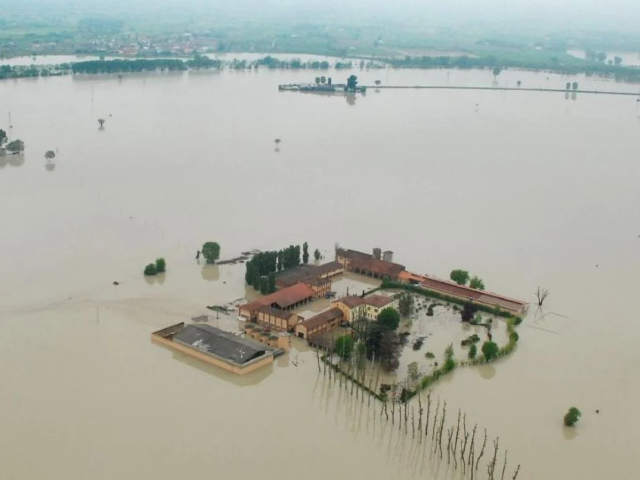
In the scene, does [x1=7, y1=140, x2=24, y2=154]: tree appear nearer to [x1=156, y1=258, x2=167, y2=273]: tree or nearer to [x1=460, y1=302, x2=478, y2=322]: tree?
[x1=156, y1=258, x2=167, y2=273]: tree

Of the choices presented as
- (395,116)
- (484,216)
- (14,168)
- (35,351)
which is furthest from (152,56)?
(35,351)

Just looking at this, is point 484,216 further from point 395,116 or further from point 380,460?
point 395,116

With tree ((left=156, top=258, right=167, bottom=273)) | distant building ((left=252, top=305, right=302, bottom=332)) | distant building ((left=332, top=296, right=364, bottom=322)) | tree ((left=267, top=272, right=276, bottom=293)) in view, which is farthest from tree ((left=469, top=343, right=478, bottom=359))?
tree ((left=156, top=258, right=167, bottom=273))

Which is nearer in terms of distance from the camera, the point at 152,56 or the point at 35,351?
the point at 35,351

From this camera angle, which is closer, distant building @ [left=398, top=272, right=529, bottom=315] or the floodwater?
the floodwater

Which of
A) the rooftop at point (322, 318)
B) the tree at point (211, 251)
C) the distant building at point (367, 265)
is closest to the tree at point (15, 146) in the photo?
the tree at point (211, 251)

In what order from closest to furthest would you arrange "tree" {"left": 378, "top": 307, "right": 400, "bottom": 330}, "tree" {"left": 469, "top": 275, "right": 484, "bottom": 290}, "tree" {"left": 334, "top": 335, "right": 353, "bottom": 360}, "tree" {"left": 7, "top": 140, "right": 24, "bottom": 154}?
1. "tree" {"left": 334, "top": 335, "right": 353, "bottom": 360}
2. "tree" {"left": 378, "top": 307, "right": 400, "bottom": 330}
3. "tree" {"left": 469, "top": 275, "right": 484, "bottom": 290}
4. "tree" {"left": 7, "top": 140, "right": 24, "bottom": 154}
